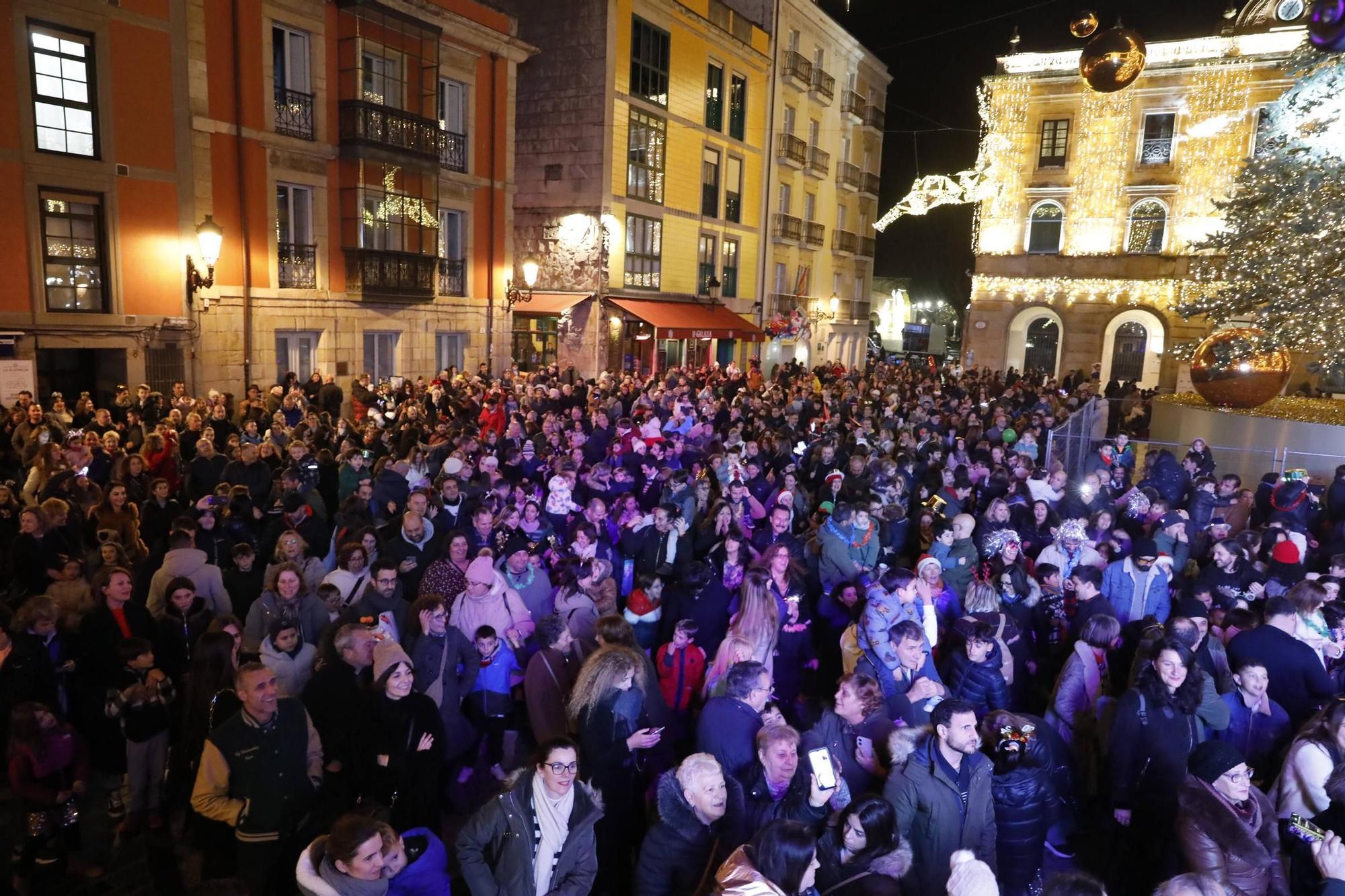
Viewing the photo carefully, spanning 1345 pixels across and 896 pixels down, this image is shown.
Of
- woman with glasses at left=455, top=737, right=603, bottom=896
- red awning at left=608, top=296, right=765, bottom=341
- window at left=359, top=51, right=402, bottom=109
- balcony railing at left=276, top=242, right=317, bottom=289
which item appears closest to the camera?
woman with glasses at left=455, top=737, right=603, bottom=896

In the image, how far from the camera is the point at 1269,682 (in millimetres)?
5336

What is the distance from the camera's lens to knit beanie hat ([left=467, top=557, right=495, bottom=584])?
5988 millimetres

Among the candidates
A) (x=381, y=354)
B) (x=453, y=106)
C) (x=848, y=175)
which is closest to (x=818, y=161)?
(x=848, y=175)

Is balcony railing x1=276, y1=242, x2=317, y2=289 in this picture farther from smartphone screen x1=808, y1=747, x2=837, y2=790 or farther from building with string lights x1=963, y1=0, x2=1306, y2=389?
building with string lights x1=963, y1=0, x2=1306, y2=389

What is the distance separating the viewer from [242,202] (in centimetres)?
1641

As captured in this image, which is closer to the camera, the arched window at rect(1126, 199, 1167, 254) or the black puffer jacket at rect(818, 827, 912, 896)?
the black puffer jacket at rect(818, 827, 912, 896)

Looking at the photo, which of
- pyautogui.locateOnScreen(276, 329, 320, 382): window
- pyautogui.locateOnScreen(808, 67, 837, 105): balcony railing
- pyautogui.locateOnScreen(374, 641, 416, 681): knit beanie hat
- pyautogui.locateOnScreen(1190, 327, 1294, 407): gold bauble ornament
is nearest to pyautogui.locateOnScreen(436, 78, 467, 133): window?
pyautogui.locateOnScreen(276, 329, 320, 382): window

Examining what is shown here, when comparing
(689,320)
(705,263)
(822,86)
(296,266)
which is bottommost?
(689,320)

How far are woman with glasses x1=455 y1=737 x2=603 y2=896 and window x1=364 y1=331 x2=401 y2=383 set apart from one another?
17031mm

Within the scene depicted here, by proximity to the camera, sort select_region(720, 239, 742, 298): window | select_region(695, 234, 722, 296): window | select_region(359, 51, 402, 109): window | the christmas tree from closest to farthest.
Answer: the christmas tree
select_region(359, 51, 402, 109): window
select_region(695, 234, 722, 296): window
select_region(720, 239, 742, 298): window

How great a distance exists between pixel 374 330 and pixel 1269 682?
59.0ft

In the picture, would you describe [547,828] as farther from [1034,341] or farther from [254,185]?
[1034,341]

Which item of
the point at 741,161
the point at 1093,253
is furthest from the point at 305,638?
the point at 1093,253

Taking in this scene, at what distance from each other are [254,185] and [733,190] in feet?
59.8
